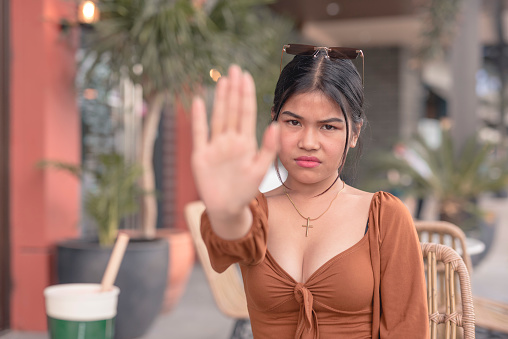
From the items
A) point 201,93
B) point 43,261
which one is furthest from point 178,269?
point 201,93

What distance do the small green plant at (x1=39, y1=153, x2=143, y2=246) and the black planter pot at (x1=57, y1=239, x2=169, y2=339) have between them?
137 millimetres

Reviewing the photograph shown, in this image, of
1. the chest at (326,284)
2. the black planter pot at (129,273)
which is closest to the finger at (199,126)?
the chest at (326,284)

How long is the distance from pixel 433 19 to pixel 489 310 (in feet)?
11.7

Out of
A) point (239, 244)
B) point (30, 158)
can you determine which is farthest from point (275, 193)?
point (30, 158)

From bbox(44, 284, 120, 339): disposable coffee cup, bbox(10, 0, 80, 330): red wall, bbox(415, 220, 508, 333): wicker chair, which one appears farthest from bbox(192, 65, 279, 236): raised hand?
bbox(10, 0, 80, 330): red wall

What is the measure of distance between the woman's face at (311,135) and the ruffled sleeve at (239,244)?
17cm

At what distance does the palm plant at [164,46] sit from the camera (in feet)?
11.4

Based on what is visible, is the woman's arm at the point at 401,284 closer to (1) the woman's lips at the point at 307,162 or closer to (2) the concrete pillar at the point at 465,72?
(1) the woman's lips at the point at 307,162

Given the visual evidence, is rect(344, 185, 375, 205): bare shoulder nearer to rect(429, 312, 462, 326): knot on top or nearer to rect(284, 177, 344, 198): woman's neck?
rect(284, 177, 344, 198): woman's neck

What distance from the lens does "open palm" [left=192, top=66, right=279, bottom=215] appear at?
0.90 meters

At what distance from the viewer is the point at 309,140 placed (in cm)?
116

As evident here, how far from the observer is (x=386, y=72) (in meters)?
11.2

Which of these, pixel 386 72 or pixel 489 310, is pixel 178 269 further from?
pixel 386 72

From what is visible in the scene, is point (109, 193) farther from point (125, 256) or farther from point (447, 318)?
point (447, 318)
